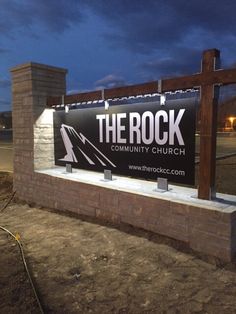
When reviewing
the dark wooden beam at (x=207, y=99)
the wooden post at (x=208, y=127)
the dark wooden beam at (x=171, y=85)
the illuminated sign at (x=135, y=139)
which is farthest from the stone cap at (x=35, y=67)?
the wooden post at (x=208, y=127)

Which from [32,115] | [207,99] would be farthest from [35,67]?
[207,99]

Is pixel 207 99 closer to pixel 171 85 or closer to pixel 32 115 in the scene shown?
pixel 171 85

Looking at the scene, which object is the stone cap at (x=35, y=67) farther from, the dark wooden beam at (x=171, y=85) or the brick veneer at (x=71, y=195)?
the dark wooden beam at (x=171, y=85)

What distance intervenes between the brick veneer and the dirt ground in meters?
0.20

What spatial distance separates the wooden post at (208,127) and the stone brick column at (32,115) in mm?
4005

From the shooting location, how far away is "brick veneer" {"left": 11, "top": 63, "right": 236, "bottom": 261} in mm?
3924

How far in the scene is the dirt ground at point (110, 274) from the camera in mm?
3082

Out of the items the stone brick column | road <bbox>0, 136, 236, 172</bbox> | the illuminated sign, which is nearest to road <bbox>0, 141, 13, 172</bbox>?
road <bbox>0, 136, 236, 172</bbox>

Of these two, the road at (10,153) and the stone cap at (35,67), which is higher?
the stone cap at (35,67)

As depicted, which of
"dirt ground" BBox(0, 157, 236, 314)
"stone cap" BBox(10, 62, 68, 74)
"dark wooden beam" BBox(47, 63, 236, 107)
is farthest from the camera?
"stone cap" BBox(10, 62, 68, 74)

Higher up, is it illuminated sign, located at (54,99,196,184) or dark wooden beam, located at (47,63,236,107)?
dark wooden beam, located at (47,63,236,107)

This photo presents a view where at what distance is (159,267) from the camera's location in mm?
3770

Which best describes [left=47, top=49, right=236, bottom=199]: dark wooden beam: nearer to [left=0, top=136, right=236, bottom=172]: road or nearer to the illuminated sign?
the illuminated sign

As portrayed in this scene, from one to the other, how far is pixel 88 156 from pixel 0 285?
3.09 meters
